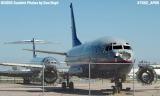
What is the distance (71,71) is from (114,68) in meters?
6.99

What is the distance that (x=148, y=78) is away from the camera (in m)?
32.8

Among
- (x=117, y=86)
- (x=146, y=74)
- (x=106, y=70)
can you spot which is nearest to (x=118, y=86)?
(x=117, y=86)

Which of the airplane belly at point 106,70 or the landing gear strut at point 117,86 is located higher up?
the airplane belly at point 106,70

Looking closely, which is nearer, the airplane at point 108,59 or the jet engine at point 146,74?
the airplane at point 108,59

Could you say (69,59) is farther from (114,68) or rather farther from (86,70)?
(114,68)

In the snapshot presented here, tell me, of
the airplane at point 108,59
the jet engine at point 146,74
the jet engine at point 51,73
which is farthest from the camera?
the jet engine at point 51,73

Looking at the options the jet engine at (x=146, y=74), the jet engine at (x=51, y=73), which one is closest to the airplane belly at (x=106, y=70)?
the jet engine at (x=51, y=73)

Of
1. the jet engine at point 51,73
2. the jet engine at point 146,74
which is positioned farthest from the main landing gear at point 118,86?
the jet engine at point 51,73

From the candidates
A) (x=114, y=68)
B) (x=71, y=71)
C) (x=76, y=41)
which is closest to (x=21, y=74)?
(x=76, y=41)

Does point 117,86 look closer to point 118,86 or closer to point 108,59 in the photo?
point 118,86

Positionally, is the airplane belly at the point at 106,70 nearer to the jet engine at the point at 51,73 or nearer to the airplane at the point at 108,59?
the airplane at the point at 108,59

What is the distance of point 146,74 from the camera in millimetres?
33125

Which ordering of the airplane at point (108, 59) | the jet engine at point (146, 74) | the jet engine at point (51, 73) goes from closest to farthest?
1. the airplane at point (108, 59)
2. the jet engine at point (146, 74)
3. the jet engine at point (51, 73)

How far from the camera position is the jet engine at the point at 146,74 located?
32.6 m
